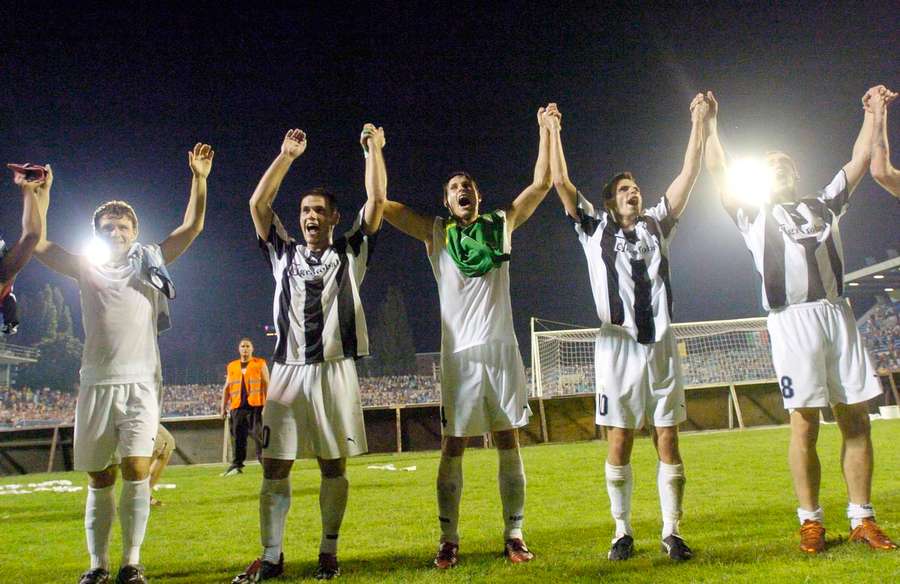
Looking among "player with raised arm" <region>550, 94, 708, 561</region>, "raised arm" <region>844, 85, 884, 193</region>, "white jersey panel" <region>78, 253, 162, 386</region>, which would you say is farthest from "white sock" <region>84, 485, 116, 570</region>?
"raised arm" <region>844, 85, 884, 193</region>

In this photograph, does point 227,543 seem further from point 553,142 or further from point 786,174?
point 786,174

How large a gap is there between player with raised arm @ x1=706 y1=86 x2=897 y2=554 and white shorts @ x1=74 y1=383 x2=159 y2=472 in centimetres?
428

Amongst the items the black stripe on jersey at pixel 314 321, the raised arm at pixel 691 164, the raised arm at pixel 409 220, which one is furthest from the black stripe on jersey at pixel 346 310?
the raised arm at pixel 691 164

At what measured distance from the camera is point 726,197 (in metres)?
4.79

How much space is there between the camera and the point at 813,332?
426cm

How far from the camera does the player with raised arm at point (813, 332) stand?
4.14m

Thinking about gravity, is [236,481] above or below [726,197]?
below

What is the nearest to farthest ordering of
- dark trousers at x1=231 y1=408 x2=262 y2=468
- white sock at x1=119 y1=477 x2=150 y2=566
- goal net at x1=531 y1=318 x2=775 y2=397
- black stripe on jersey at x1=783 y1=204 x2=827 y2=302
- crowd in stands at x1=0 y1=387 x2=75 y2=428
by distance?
white sock at x1=119 y1=477 x2=150 y2=566 → black stripe on jersey at x1=783 y1=204 x2=827 y2=302 → dark trousers at x1=231 y1=408 x2=262 y2=468 → goal net at x1=531 y1=318 x2=775 y2=397 → crowd in stands at x1=0 y1=387 x2=75 y2=428

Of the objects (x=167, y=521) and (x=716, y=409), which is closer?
(x=167, y=521)

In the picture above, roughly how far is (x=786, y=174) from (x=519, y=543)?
335 centimetres

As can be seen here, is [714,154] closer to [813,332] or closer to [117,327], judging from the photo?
[813,332]

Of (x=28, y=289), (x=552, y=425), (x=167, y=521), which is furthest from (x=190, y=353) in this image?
(x=167, y=521)

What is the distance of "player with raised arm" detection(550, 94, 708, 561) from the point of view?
4.24 metres

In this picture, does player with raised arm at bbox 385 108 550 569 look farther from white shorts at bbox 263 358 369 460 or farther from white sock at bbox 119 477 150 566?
white sock at bbox 119 477 150 566
